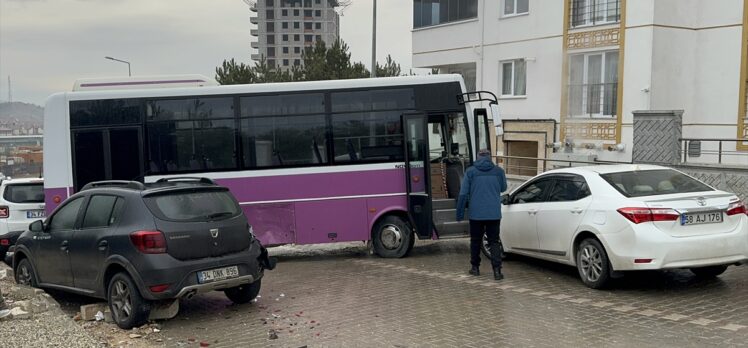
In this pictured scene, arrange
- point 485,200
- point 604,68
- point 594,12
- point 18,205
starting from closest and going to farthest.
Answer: point 485,200 < point 18,205 < point 604,68 < point 594,12

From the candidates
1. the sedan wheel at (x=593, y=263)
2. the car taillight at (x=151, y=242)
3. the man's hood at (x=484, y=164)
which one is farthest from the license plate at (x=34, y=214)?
the sedan wheel at (x=593, y=263)

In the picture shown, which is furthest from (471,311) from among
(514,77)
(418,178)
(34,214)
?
(514,77)

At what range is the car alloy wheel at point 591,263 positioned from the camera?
8109mm

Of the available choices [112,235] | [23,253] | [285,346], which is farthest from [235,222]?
[23,253]

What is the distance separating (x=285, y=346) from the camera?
6.27 m

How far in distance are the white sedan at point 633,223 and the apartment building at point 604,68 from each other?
9.54 m

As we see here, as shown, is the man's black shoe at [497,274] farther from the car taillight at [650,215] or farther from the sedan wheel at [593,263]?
the car taillight at [650,215]

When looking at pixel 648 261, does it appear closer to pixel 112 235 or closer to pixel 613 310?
pixel 613 310

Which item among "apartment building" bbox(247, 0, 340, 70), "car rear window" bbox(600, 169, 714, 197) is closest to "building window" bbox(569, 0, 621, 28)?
"car rear window" bbox(600, 169, 714, 197)

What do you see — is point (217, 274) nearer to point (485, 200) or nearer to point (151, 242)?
point (151, 242)

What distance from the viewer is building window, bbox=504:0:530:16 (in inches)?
933

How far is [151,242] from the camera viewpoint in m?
6.91

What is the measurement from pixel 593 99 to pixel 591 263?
45.6ft

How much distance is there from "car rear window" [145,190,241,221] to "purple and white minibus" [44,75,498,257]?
3.53 meters
